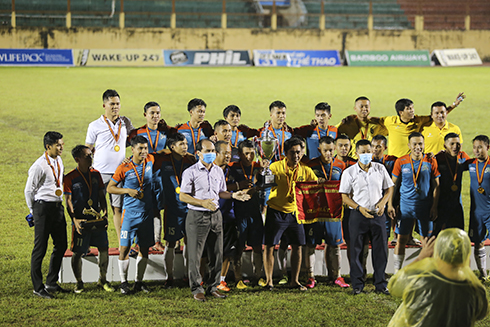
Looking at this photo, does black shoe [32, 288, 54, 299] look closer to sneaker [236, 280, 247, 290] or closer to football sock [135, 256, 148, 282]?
football sock [135, 256, 148, 282]

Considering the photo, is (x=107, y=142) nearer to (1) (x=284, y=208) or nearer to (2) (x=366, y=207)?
(1) (x=284, y=208)

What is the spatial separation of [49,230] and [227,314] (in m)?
2.10

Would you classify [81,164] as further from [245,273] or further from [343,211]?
[343,211]

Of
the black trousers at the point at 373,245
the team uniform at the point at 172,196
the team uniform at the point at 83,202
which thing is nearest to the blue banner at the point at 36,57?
the team uniform at the point at 172,196

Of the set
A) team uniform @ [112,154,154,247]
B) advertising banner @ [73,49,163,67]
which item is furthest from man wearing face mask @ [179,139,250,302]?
advertising banner @ [73,49,163,67]

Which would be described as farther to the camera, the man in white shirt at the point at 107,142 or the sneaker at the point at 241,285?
the man in white shirt at the point at 107,142

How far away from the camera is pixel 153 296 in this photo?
20.8 feet

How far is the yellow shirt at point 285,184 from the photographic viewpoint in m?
6.58

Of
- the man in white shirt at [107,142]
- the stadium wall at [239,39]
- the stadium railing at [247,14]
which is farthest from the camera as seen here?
the stadium railing at [247,14]

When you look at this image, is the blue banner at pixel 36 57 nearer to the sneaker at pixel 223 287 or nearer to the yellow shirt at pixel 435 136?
the yellow shirt at pixel 435 136

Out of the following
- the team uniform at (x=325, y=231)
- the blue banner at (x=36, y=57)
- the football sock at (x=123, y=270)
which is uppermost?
the blue banner at (x=36, y=57)

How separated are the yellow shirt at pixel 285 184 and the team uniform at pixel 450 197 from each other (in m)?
1.77

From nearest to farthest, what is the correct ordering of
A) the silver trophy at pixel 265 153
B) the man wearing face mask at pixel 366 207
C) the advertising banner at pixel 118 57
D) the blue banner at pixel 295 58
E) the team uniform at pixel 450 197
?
the silver trophy at pixel 265 153
the man wearing face mask at pixel 366 207
the team uniform at pixel 450 197
the advertising banner at pixel 118 57
the blue banner at pixel 295 58

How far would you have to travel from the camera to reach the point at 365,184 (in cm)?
632
